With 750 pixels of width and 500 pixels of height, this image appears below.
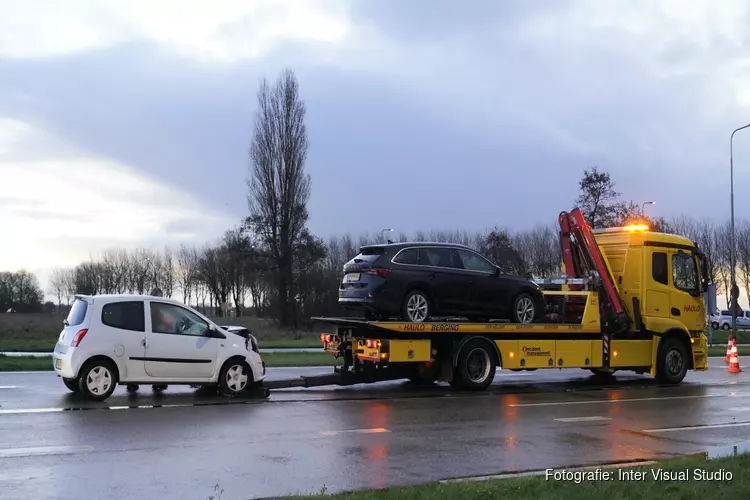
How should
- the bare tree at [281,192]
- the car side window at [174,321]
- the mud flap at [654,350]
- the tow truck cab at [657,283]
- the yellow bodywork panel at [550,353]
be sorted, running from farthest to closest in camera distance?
the bare tree at [281,192] → the mud flap at [654,350] → the tow truck cab at [657,283] → the yellow bodywork panel at [550,353] → the car side window at [174,321]

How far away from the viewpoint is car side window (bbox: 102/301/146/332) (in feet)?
40.7

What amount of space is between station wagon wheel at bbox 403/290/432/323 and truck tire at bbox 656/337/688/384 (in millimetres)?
6346

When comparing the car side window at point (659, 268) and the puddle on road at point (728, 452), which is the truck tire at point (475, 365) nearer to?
the car side window at point (659, 268)

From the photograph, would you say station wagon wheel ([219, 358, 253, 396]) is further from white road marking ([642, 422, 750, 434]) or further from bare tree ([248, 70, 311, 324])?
bare tree ([248, 70, 311, 324])

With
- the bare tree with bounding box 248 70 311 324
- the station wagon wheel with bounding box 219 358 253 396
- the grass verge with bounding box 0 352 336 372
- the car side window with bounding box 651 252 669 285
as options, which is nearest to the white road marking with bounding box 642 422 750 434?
the car side window with bounding box 651 252 669 285

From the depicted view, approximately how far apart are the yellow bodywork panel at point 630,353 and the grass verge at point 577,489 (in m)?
10.2

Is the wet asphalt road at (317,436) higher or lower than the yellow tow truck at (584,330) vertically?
lower

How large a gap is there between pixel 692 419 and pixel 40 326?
32516 millimetres

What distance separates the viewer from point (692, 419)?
1219cm

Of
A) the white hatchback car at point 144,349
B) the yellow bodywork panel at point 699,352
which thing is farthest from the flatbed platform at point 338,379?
the yellow bodywork panel at point 699,352

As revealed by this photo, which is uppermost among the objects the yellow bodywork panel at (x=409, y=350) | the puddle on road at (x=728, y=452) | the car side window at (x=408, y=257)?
the car side window at (x=408, y=257)

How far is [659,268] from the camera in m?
17.4

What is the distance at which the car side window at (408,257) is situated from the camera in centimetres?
1426

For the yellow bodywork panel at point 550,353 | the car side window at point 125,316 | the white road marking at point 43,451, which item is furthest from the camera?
the yellow bodywork panel at point 550,353
